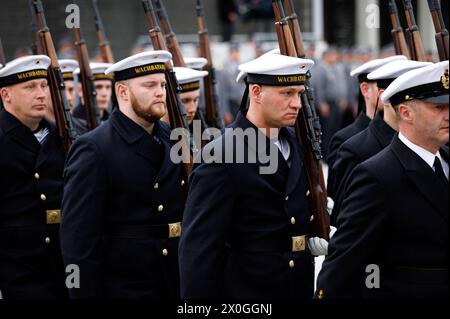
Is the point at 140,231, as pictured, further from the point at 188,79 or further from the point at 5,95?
the point at 188,79

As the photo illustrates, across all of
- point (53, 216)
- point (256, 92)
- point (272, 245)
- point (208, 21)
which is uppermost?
point (256, 92)

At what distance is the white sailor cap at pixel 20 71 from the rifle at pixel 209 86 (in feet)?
7.09

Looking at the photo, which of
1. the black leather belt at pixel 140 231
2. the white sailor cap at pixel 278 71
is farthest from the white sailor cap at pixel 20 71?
the white sailor cap at pixel 278 71

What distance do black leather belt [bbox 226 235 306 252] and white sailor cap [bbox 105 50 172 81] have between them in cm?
130

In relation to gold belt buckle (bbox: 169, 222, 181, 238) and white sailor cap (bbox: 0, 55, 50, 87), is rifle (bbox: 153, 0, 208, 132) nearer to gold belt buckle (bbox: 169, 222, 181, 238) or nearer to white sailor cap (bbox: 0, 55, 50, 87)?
white sailor cap (bbox: 0, 55, 50, 87)

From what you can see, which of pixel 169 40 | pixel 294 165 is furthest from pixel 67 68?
pixel 294 165

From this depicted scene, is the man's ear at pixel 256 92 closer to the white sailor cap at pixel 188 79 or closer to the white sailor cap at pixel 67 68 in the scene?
the white sailor cap at pixel 188 79

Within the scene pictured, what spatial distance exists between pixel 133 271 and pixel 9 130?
1362 millimetres

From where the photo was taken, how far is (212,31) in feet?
79.0

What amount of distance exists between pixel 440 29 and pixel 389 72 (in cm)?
53

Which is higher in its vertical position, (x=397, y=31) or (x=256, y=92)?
(x=256, y=92)

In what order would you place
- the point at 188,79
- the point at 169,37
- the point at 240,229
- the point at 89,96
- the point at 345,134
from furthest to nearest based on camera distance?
the point at 169,37
the point at 89,96
the point at 188,79
the point at 345,134
the point at 240,229

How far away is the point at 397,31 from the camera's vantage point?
25.7 feet
